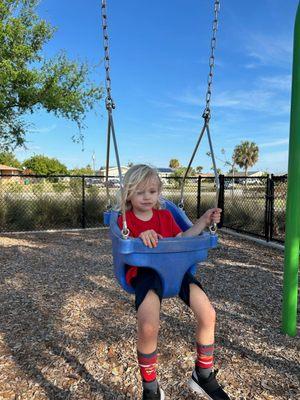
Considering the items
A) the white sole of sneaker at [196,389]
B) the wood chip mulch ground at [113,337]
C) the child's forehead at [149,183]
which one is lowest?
the wood chip mulch ground at [113,337]

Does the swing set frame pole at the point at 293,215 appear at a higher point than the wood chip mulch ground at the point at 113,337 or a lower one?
higher

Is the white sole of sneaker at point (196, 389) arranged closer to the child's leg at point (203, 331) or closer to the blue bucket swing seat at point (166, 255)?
the child's leg at point (203, 331)

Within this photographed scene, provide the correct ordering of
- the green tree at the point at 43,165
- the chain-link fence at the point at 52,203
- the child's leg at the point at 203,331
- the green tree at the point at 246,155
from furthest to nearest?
the green tree at the point at 43,165 → the green tree at the point at 246,155 → the chain-link fence at the point at 52,203 → the child's leg at the point at 203,331

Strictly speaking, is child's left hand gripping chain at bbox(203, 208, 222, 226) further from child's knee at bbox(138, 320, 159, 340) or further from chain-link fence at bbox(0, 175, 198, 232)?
chain-link fence at bbox(0, 175, 198, 232)

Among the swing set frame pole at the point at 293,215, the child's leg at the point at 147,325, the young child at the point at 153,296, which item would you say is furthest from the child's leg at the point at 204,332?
the swing set frame pole at the point at 293,215

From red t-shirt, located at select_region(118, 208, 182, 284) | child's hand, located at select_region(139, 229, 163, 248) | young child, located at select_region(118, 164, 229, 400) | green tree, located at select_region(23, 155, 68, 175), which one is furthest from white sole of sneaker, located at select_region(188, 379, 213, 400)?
green tree, located at select_region(23, 155, 68, 175)

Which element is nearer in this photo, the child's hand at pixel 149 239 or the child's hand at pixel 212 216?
the child's hand at pixel 149 239

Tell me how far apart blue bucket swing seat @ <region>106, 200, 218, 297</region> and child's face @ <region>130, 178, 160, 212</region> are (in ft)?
0.65

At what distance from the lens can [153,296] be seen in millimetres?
1805

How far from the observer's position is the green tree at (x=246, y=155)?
52250mm

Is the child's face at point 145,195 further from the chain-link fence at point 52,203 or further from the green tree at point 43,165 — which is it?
the green tree at point 43,165

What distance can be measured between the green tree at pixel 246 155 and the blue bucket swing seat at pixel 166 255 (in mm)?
51928

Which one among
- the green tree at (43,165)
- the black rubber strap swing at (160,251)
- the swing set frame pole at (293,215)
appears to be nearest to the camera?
the black rubber strap swing at (160,251)

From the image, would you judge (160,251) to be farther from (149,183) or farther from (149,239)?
(149,183)
